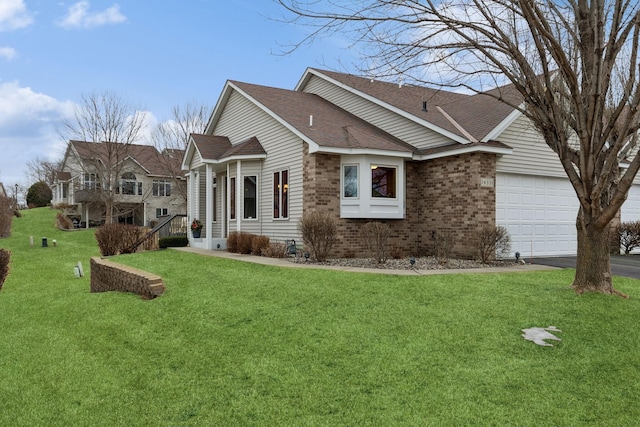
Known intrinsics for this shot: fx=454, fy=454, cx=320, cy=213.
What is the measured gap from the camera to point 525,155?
14.5 metres

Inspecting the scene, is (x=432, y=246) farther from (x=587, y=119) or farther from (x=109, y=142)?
(x=109, y=142)

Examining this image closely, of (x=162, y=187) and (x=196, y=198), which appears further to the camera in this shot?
(x=162, y=187)

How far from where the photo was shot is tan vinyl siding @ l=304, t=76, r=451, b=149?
1497 cm

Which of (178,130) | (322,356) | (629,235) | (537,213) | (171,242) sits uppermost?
(178,130)

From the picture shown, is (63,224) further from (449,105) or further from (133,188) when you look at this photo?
(449,105)

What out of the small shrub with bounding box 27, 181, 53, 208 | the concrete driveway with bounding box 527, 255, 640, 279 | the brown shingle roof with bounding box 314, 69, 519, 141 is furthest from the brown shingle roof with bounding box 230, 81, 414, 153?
the small shrub with bounding box 27, 181, 53, 208

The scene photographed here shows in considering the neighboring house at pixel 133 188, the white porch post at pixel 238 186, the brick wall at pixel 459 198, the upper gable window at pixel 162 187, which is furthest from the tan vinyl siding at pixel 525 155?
the upper gable window at pixel 162 187

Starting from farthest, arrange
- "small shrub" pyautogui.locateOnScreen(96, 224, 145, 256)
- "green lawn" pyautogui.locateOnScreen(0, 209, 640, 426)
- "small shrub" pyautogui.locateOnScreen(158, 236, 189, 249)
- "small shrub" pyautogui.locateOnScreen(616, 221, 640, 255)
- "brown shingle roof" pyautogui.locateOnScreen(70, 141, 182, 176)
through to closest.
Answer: "brown shingle roof" pyautogui.locateOnScreen(70, 141, 182, 176) → "small shrub" pyautogui.locateOnScreen(158, 236, 189, 249) → "small shrub" pyautogui.locateOnScreen(96, 224, 145, 256) → "small shrub" pyautogui.locateOnScreen(616, 221, 640, 255) → "green lawn" pyautogui.locateOnScreen(0, 209, 640, 426)

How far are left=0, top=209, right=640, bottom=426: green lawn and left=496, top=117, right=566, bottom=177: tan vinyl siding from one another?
608cm

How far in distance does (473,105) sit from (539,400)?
14384mm

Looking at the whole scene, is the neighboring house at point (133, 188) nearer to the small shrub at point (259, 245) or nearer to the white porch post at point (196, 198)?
the white porch post at point (196, 198)

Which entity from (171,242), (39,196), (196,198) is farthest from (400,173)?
(39,196)

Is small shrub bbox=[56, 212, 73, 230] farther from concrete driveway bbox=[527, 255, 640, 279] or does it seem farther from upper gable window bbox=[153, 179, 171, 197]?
concrete driveway bbox=[527, 255, 640, 279]

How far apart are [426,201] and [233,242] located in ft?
22.0
